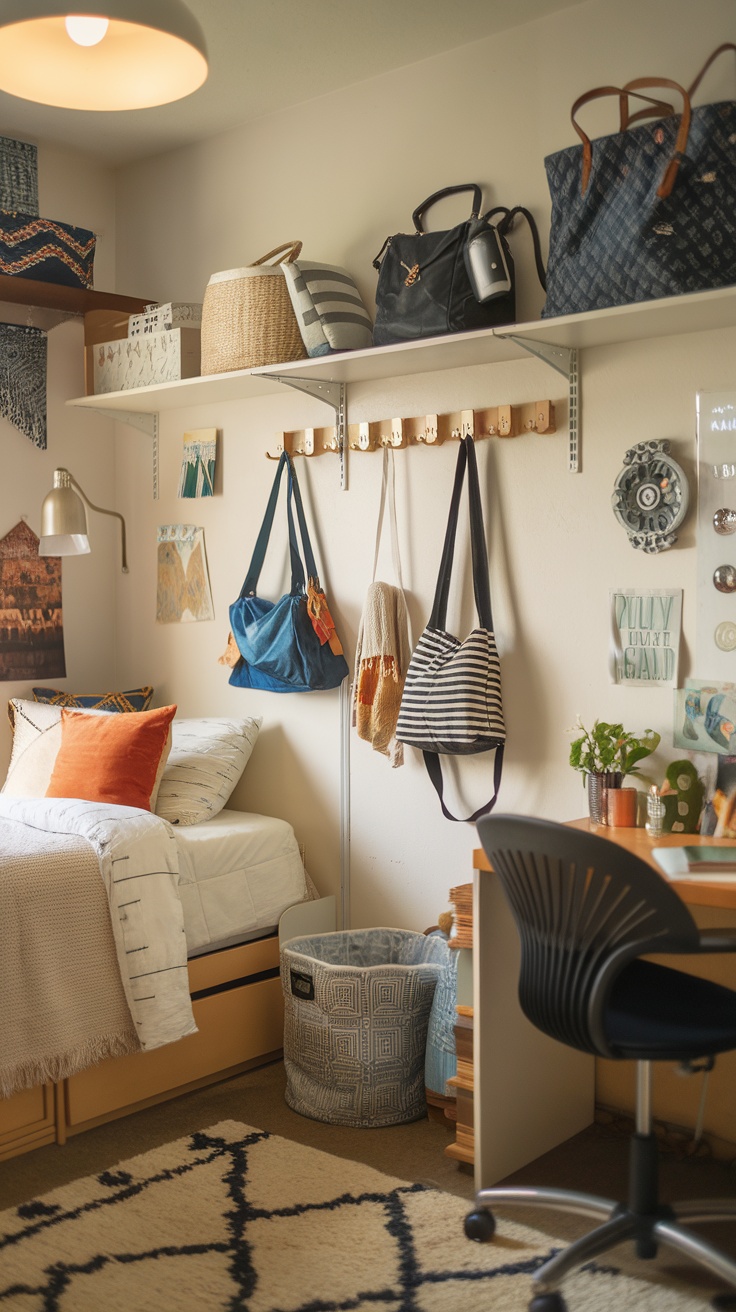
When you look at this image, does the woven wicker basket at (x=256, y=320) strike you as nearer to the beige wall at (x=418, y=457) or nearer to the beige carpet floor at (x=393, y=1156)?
the beige wall at (x=418, y=457)

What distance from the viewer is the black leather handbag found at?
275 cm

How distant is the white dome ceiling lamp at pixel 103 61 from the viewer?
1.72 meters

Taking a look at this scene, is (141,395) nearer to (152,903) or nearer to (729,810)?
(152,903)

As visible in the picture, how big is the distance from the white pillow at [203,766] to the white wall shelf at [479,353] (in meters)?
0.98

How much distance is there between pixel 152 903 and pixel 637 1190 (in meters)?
1.27

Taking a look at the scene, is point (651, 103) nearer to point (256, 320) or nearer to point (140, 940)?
point (256, 320)

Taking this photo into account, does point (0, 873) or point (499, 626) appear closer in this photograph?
point (0, 873)

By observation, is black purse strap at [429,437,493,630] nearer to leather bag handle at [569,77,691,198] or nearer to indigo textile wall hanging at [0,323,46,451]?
leather bag handle at [569,77,691,198]

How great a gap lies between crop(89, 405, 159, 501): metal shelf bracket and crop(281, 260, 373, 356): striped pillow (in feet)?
2.96

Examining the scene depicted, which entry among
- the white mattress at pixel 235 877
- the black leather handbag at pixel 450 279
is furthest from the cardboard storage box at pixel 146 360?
the white mattress at pixel 235 877

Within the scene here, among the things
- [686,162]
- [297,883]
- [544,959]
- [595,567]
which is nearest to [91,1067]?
[297,883]

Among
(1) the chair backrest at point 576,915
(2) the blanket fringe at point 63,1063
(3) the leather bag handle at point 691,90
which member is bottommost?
(2) the blanket fringe at point 63,1063

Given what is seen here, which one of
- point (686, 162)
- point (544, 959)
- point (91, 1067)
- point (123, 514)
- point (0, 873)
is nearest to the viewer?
point (544, 959)

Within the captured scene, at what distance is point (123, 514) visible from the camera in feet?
13.2
